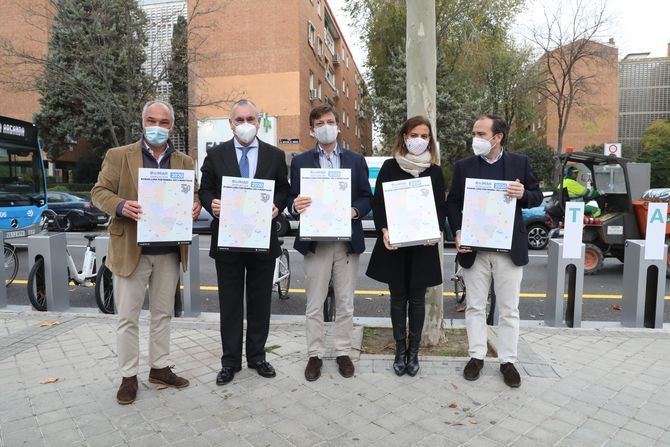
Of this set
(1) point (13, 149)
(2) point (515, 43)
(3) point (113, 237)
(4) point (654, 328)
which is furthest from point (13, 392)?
(2) point (515, 43)

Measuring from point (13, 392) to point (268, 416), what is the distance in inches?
78.2

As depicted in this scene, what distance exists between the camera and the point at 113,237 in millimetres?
3340

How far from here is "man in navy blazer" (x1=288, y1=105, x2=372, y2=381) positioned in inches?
143

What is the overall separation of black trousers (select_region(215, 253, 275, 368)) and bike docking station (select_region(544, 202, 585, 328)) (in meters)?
3.30

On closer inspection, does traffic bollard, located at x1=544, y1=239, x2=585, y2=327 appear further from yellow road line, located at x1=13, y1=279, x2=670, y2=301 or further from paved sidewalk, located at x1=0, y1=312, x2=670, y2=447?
yellow road line, located at x1=13, y1=279, x2=670, y2=301

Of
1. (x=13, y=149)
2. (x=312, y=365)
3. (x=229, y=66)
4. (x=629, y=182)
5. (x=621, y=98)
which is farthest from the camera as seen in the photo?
(x=621, y=98)

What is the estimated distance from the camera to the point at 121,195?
3.38 m

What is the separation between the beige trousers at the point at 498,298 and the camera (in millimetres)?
3602

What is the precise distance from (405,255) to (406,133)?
0.96m

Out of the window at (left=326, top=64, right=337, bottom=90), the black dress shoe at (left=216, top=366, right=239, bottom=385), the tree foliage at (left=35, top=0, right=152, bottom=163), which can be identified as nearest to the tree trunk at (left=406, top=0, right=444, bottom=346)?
the black dress shoe at (left=216, top=366, right=239, bottom=385)

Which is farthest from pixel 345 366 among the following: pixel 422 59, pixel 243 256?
pixel 422 59

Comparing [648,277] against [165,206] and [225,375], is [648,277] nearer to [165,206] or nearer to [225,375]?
[225,375]

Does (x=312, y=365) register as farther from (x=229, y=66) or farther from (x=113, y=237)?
(x=229, y=66)

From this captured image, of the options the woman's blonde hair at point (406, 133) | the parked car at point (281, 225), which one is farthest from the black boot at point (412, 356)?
the parked car at point (281, 225)
